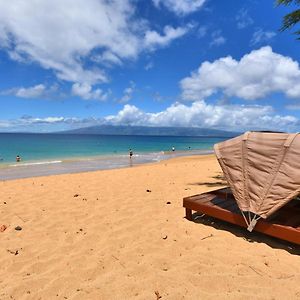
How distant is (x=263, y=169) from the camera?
5273mm

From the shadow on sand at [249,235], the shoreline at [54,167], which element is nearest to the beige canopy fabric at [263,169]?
the shadow on sand at [249,235]

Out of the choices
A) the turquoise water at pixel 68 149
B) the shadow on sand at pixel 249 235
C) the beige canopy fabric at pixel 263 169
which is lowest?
the turquoise water at pixel 68 149

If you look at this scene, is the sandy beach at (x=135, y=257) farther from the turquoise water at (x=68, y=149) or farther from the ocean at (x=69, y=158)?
the turquoise water at (x=68, y=149)

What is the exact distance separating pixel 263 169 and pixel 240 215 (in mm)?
1052

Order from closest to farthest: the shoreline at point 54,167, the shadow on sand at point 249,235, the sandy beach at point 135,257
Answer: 1. the sandy beach at point 135,257
2. the shadow on sand at point 249,235
3. the shoreline at point 54,167

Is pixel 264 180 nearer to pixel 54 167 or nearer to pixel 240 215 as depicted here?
pixel 240 215

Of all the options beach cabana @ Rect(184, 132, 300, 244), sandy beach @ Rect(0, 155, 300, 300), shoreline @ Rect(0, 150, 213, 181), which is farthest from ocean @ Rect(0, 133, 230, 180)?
beach cabana @ Rect(184, 132, 300, 244)

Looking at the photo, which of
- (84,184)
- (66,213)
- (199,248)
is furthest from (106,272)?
(84,184)

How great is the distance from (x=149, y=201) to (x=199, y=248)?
3642 mm

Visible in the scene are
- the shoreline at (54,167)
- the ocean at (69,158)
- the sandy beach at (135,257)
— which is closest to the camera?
the sandy beach at (135,257)

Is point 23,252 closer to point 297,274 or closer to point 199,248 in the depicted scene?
point 199,248

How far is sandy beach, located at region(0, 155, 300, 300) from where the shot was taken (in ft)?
12.9

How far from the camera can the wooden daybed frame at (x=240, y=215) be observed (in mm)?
4883

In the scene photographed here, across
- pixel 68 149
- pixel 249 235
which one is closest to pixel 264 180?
pixel 249 235
